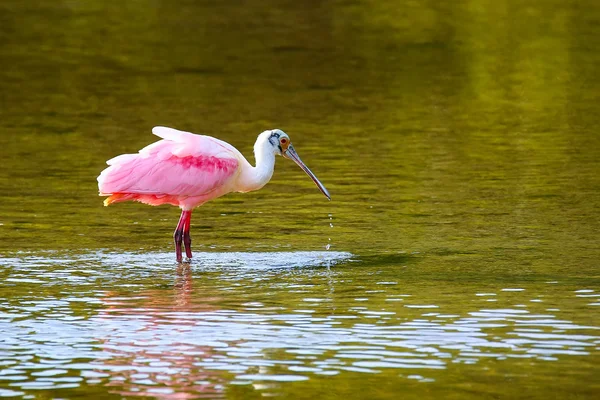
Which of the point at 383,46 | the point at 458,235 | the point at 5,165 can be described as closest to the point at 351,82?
the point at 383,46

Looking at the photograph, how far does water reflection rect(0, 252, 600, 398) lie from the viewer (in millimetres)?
9789

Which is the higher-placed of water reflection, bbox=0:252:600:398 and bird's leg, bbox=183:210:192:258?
bird's leg, bbox=183:210:192:258

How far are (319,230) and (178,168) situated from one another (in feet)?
6.09

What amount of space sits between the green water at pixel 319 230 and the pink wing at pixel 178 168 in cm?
61

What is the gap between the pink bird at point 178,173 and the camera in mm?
14422

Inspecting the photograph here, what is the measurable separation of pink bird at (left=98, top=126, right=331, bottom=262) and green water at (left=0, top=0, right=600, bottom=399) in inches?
20.1

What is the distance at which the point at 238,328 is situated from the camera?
435 inches

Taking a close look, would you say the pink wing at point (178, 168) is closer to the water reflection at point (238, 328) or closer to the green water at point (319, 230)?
the green water at point (319, 230)

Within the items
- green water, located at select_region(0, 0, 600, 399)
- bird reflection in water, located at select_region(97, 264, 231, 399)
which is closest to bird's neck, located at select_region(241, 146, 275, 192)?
green water, located at select_region(0, 0, 600, 399)

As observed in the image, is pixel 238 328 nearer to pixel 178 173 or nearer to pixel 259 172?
pixel 178 173

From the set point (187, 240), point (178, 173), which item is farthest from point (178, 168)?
point (187, 240)

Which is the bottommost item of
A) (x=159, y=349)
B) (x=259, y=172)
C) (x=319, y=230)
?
(x=159, y=349)

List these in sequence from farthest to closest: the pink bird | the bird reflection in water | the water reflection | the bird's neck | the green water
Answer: the bird's neck < the pink bird < the green water < the water reflection < the bird reflection in water

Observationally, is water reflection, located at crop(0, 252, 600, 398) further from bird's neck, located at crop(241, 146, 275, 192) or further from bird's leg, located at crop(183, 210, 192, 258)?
bird's neck, located at crop(241, 146, 275, 192)
